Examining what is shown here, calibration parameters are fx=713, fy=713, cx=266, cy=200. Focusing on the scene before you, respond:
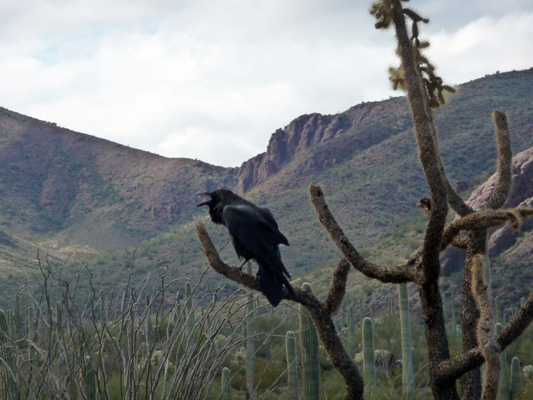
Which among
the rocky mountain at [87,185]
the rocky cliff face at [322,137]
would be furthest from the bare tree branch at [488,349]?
the rocky cliff face at [322,137]

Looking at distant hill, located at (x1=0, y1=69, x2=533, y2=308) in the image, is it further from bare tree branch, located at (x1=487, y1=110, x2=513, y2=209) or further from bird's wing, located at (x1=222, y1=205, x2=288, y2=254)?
bare tree branch, located at (x1=487, y1=110, x2=513, y2=209)

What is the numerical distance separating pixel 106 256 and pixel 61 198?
99.5 ft

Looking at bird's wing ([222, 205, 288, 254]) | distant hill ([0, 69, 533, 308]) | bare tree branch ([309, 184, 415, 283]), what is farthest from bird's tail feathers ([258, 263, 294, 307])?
distant hill ([0, 69, 533, 308])

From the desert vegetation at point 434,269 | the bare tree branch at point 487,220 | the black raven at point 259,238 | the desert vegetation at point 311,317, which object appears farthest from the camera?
the black raven at point 259,238

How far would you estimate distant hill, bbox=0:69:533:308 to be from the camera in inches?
1955

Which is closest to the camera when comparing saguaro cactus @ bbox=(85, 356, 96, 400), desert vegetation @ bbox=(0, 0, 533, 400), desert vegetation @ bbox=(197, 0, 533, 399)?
desert vegetation @ bbox=(0, 0, 533, 400)

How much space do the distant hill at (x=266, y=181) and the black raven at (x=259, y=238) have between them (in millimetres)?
30850

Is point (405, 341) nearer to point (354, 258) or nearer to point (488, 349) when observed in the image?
point (354, 258)

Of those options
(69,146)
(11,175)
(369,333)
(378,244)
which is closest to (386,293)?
(378,244)

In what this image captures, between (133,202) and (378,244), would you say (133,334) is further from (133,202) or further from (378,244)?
(133,202)

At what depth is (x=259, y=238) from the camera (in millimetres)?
4824

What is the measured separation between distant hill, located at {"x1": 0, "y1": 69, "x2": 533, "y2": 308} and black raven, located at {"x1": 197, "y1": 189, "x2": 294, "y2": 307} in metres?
30.8

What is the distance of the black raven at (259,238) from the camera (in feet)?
15.0

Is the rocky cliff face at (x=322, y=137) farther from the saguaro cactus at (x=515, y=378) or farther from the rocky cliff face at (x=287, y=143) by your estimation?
the saguaro cactus at (x=515, y=378)
